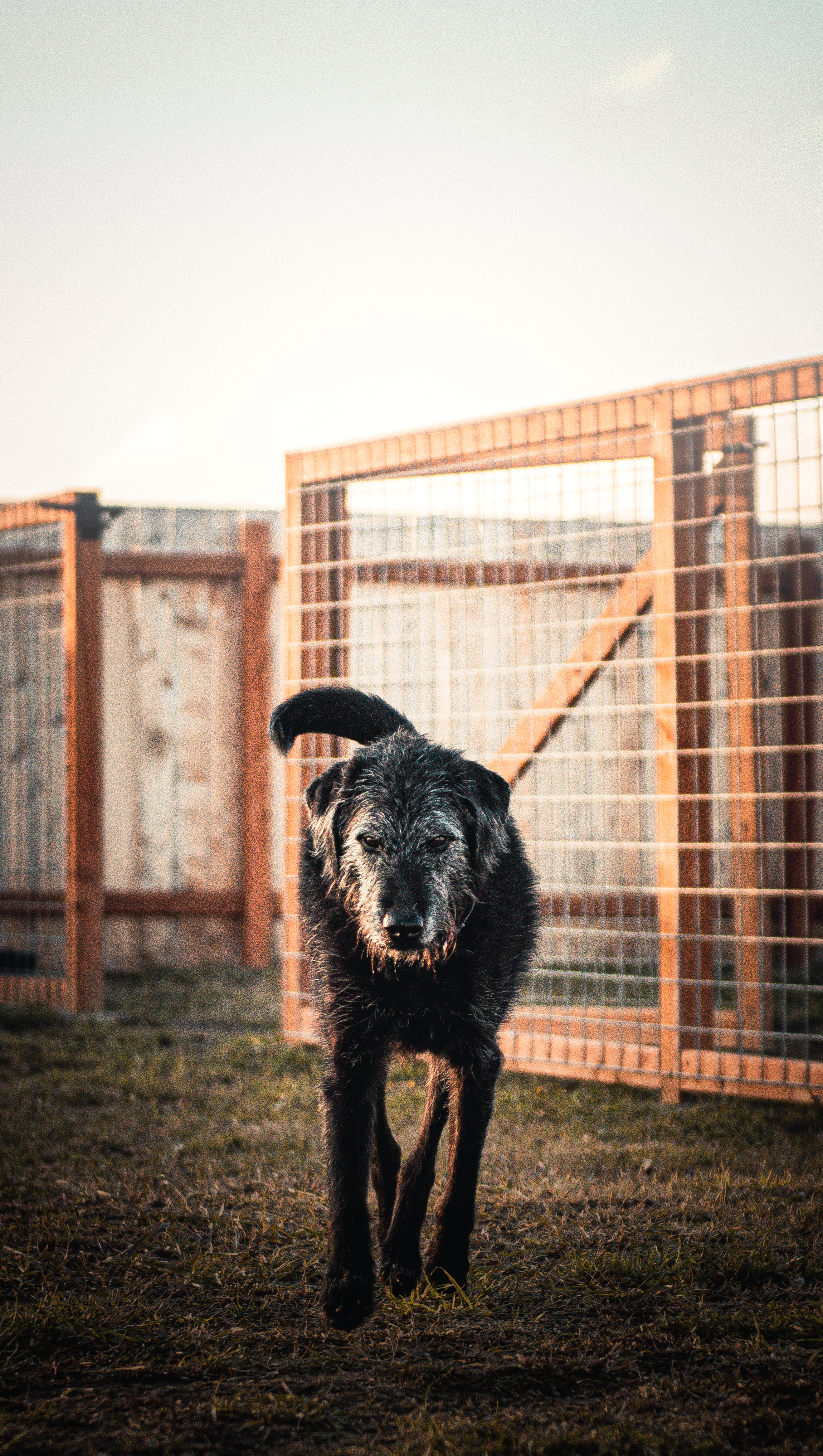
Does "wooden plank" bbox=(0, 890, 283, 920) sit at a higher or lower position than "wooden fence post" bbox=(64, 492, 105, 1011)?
lower

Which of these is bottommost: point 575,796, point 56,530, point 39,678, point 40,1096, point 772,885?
point 40,1096

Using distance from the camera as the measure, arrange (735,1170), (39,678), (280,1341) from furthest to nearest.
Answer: (39,678), (735,1170), (280,1341)

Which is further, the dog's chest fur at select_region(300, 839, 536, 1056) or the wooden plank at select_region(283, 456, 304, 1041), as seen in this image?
the wooden plank at select_region(283, 456, 304, 1041)

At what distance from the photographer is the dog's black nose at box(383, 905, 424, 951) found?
2.33 meters

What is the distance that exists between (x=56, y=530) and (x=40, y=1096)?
12.4ft

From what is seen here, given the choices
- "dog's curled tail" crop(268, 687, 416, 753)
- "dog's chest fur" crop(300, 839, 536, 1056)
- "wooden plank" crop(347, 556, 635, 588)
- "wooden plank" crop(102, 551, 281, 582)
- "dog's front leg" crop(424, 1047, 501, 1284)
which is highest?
"wooden plank" crop(102, 551, 281, 582)

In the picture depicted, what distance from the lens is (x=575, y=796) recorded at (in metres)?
4.50

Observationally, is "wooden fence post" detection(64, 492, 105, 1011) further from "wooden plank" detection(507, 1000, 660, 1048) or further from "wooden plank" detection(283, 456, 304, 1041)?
"wooden plank" detection(507, 1000, 660, 1048)

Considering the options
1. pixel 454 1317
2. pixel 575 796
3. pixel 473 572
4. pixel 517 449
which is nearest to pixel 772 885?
pixel 473 572

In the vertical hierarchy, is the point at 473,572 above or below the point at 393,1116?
above

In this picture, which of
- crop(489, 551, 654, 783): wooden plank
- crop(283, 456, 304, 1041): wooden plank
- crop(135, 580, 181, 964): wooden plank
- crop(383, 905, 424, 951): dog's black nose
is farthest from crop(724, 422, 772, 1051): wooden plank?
crop(135, 580, 181, 964): wooden plank

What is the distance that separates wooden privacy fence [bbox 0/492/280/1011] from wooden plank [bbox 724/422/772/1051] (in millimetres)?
3386

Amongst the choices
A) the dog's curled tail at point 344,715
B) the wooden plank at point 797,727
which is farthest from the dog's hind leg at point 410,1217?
the wooden plank at point 797,727

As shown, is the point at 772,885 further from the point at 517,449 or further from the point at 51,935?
the point at 51,935
